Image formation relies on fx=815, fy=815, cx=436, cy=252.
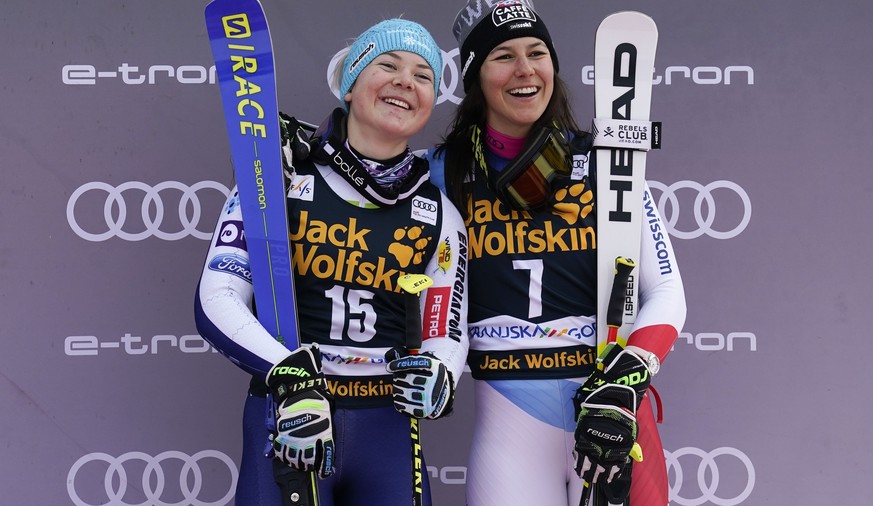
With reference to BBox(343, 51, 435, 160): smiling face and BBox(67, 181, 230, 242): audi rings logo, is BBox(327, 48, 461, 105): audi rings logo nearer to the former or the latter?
BBox(67, 181, 230, 242): audi rings logo

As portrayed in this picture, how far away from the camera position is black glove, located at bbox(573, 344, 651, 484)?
6.39ft

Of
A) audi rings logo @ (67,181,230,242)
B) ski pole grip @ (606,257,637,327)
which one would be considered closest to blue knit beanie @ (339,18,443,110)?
ski pole grip @ (606,257,637,327)

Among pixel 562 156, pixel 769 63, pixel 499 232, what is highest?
pixel 769 63

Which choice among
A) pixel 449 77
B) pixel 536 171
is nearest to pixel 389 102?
pixel 536 171

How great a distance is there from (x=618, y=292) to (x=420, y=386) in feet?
1.98

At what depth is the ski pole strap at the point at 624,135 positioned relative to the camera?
224cm

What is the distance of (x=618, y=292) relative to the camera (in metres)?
2.15

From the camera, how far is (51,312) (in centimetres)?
292

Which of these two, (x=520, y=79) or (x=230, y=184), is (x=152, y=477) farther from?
(x=520, y=79)

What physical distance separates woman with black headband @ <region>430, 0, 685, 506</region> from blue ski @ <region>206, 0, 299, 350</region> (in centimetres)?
51

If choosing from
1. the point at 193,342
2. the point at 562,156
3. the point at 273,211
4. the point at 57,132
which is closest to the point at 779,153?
the point at 562,156

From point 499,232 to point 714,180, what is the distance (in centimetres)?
112

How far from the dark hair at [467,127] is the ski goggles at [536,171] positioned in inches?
4.2

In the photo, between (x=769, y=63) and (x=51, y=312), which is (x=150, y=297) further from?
(x=769, y=63)
